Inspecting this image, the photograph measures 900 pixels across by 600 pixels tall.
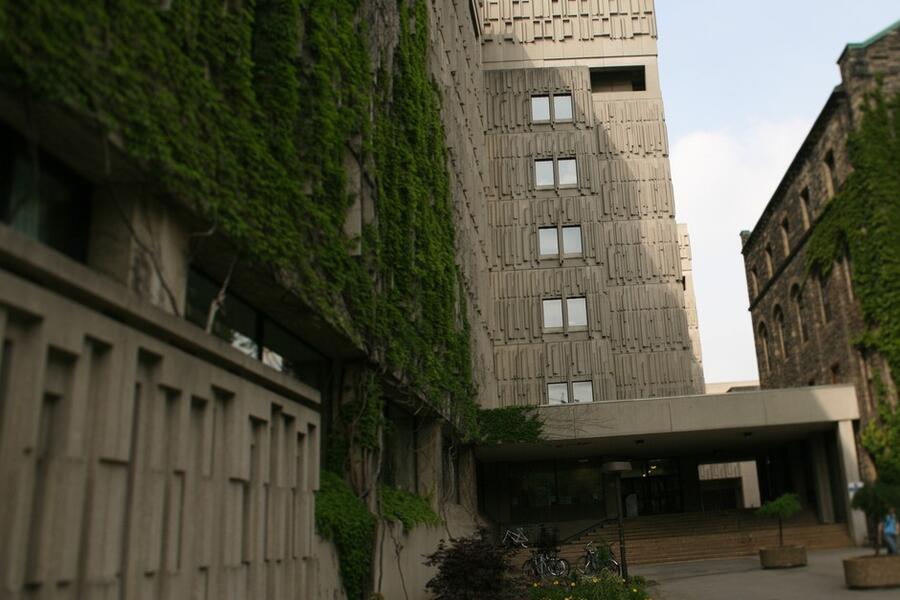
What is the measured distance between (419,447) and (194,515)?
15.0m

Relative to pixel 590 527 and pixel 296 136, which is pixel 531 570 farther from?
pixel 296 136

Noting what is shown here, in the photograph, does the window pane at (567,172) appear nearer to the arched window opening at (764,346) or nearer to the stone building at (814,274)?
the stone building at (814,274)

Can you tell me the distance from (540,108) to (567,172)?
374 cm

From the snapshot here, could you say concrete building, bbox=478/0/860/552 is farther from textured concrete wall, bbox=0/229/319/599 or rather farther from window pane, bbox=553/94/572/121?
textured concrete wall, bbox=0/229/319/599

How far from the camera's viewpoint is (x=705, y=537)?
32.7m

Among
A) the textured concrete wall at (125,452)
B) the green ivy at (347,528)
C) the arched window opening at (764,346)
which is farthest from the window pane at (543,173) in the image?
the textured concrete wall at (125,452)

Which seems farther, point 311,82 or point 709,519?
point 709,519

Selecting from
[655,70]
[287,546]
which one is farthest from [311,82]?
[655,70]

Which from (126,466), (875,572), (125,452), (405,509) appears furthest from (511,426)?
(125,452)

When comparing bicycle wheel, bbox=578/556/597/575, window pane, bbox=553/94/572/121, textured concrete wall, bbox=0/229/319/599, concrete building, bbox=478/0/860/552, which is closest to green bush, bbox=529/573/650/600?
bicycle wheel, bbox=578/556/597/575

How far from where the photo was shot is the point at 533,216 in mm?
44125

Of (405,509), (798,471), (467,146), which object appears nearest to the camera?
(405,509)

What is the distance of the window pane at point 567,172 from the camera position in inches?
1762

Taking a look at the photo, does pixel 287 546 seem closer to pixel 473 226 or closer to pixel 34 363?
pixel 34 363
